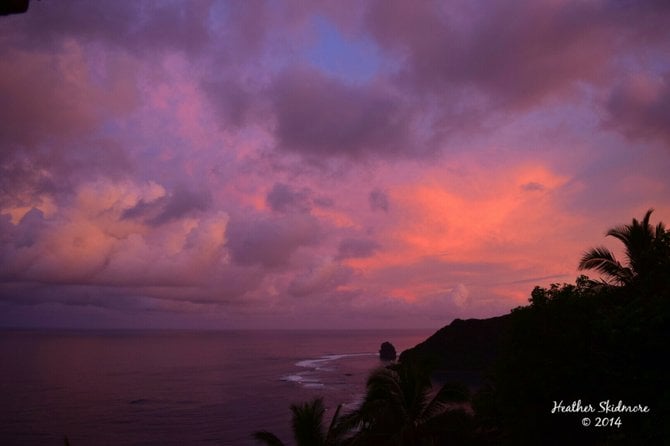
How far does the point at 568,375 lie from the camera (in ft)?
49.4

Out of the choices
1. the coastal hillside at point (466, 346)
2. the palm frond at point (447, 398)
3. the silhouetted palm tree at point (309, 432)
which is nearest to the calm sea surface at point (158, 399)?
the coastal hillside at point (466, 346)

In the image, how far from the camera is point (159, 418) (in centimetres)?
6550

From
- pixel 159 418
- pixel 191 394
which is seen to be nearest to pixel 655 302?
pixel 159 418

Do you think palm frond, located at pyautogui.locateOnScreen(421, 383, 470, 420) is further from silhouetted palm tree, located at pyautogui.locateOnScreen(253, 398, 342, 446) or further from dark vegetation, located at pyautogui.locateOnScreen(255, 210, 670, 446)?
Result: silhouetted palm tree, located at pyautogui.locateOnScreen(253, 398, 342, 446)

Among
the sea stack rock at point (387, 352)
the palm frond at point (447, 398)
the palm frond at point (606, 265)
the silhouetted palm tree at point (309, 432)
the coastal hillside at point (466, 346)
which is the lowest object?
the sea stack rock at point (387, 352)

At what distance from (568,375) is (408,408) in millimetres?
6343

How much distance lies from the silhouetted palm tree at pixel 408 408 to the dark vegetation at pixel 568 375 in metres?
0.04

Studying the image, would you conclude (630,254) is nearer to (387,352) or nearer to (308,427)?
(308,427)

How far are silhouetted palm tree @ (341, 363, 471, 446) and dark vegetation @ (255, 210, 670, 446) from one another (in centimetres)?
4

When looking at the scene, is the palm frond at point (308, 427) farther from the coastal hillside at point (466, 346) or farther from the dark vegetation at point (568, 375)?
the coastal hillside at point (466, 346)

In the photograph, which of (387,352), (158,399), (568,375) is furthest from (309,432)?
(387,352)

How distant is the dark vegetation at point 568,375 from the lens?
11938 mm

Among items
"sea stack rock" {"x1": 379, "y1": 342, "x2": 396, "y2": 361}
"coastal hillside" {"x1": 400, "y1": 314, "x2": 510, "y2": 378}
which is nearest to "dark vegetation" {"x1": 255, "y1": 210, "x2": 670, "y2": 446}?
"coastal hillside" {"x1": 400, "y1": 314, "x2": 510, "y2": 378}

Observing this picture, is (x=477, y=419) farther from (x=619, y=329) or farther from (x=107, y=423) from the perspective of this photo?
(x=107, y=423)
